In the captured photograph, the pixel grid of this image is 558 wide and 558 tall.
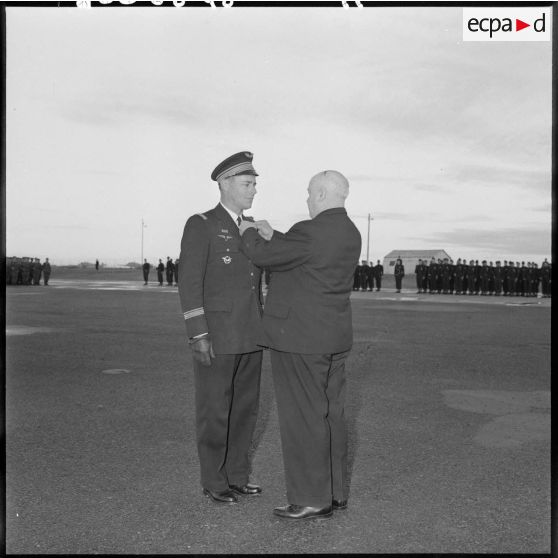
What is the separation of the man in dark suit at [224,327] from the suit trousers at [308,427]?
358 mm

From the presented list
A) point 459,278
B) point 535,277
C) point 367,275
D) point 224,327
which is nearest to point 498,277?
point 535,277

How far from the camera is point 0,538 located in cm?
297

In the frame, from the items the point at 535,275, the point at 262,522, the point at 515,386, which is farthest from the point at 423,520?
the point at 535,275

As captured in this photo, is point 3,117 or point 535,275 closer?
point 3,117

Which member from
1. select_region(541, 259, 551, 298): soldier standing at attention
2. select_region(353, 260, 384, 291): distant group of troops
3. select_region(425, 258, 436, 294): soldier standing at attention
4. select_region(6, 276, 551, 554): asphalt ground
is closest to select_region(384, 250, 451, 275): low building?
select_region(353, 260, 384, 291): distant group of troops

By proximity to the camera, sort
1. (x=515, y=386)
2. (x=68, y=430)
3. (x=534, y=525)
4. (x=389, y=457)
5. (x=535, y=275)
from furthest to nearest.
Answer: (x=535, y=275) < (x=515, y=386) < (x=68, y=430) < (x=389, y=457) < (x=534, y=525)

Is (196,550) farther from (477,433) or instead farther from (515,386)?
(515,386)

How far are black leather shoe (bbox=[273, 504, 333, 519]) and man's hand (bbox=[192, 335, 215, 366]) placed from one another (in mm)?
881

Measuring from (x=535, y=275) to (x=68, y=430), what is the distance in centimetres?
3023

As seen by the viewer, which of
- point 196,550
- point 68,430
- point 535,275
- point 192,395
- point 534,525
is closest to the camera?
point 196,550

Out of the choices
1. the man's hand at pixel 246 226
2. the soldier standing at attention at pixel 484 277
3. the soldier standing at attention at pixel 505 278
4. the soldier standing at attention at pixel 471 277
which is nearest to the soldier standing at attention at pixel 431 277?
the soldier standing at attention at pixel 471 277

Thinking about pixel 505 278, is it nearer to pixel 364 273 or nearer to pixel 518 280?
pixel 518 280

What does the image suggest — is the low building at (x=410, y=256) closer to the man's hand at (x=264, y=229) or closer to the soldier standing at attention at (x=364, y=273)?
the soldier standing at attention at (x=364, y=273)

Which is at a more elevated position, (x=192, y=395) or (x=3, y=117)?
(x=3, y=117)
